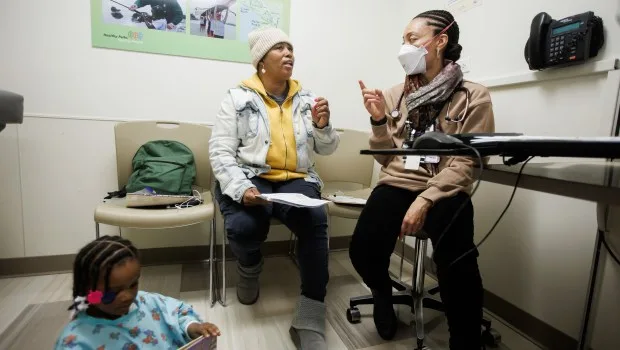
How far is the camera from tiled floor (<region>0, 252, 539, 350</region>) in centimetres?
129

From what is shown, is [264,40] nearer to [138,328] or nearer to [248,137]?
[248,137]

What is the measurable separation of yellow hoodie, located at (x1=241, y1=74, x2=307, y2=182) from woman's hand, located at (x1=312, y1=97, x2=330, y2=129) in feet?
0.46

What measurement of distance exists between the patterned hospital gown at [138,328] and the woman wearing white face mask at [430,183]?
70cm

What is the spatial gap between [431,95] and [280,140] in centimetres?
68

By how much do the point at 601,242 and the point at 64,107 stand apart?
230 cm

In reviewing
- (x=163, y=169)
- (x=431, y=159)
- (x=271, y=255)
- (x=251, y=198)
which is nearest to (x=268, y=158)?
(x=251, y=198)

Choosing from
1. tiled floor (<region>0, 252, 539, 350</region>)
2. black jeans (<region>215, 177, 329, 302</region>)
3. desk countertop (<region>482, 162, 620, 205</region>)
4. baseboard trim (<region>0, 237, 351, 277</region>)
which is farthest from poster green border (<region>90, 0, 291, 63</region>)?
desk countertop (<region>482, 162, 620, 205</region>)

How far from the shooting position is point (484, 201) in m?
1.58

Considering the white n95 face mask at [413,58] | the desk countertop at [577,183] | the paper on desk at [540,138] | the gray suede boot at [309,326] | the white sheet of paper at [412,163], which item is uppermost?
the white n95 face mask at [413,58]

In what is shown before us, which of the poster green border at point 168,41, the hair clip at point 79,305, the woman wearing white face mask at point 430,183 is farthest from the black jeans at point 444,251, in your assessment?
the poster green border at point 168,41

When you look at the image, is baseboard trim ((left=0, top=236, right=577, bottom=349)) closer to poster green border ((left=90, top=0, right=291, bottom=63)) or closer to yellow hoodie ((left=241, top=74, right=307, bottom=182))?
yellow hoodie ((left=241, top=74, right=307, bottom=182))

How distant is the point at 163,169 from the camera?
1.63m

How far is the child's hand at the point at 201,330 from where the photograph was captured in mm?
820

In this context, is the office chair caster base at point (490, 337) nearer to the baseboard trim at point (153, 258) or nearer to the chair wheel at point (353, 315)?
the chair wheel at point (353, 315)
